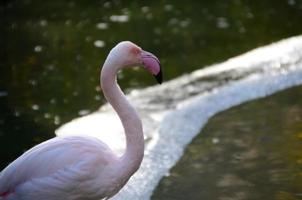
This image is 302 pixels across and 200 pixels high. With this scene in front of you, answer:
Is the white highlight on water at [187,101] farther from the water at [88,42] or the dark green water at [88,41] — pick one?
the dark green water at [88,41]

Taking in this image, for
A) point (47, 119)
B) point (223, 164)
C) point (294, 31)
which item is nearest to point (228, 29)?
point (294, 31)

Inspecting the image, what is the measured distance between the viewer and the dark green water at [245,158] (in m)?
5.82

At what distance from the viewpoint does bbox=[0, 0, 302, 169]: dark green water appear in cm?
805

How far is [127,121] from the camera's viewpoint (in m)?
4.81

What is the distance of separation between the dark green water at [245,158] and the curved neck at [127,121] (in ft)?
3.76

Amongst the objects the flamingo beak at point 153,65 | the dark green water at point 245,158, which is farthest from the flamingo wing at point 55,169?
the dark green water at point 245,158

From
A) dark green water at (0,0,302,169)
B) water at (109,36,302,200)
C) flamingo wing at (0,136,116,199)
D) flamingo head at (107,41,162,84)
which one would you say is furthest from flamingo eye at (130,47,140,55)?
dark green water at (0,0,302,169)

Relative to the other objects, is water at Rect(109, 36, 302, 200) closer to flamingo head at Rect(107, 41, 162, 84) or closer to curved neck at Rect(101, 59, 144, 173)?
curved neck at Rect(101, 59, 144, 173)

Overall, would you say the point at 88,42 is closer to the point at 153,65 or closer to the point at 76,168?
the point at 153,65

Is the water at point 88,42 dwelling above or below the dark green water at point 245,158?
below

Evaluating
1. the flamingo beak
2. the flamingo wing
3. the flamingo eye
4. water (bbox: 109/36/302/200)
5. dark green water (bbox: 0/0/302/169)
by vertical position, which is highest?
the flamingo eye

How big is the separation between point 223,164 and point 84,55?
4.42 m

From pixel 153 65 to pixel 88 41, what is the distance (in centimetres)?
639

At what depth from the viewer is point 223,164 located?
6387mm
